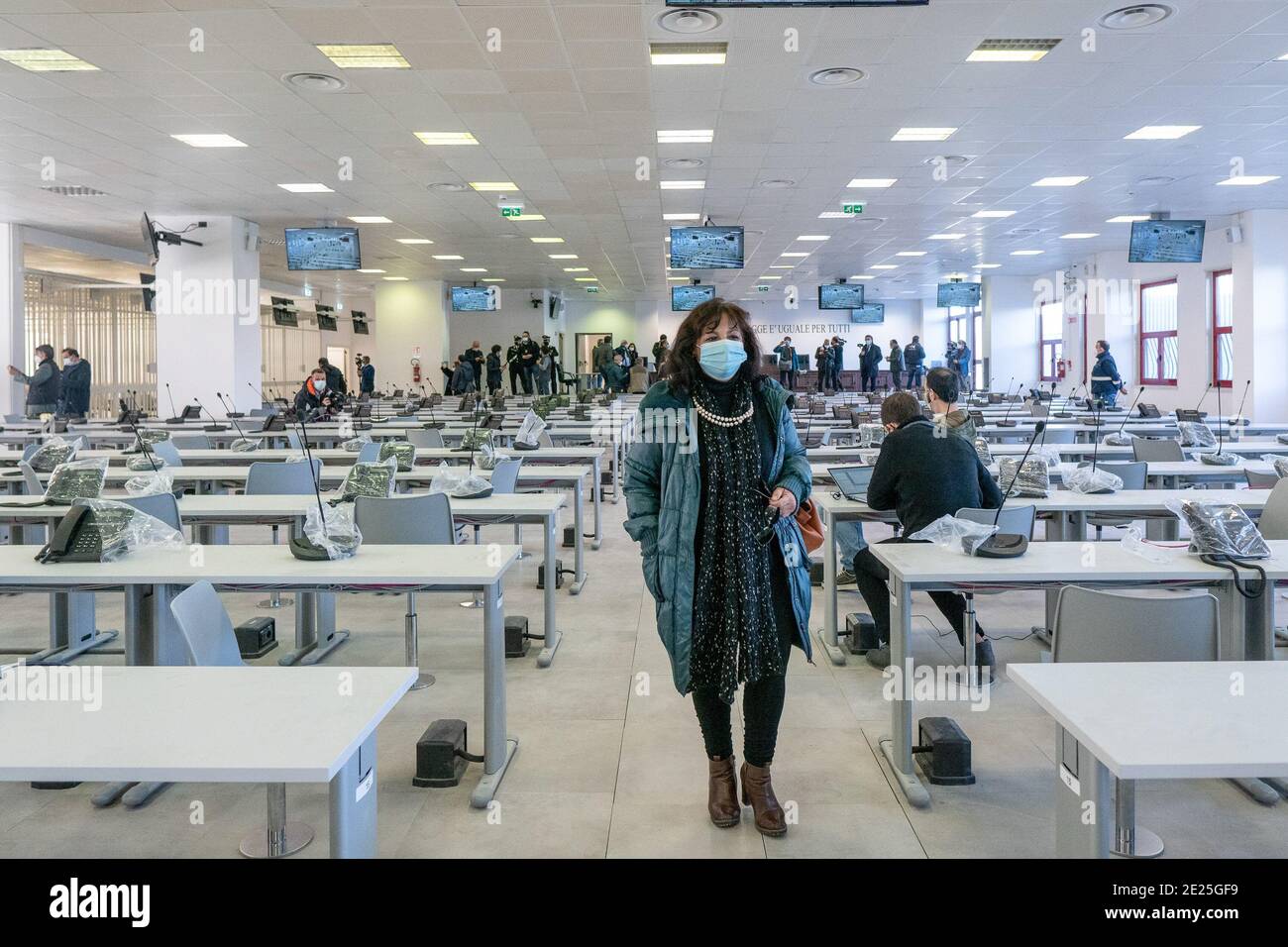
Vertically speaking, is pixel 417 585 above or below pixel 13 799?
above

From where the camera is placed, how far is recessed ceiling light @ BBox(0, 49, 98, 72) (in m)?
6.32

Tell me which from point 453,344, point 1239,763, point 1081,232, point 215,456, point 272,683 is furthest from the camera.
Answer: point 453,344

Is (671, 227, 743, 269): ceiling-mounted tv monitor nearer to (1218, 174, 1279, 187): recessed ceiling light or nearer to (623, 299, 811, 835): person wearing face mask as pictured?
(1218, 174, 1279, 187): recessed ceiling light

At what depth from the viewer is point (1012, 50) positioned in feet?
21.0

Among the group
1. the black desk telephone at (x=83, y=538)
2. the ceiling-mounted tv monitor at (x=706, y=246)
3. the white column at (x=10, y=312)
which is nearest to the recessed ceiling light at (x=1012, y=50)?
the ceiling-mounted tv monitor at (x=706, y=246)

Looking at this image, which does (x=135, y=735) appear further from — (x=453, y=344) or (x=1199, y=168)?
(x=453, y=344)

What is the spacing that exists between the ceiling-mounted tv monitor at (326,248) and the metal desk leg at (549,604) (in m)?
8.45

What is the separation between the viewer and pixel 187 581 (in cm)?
281

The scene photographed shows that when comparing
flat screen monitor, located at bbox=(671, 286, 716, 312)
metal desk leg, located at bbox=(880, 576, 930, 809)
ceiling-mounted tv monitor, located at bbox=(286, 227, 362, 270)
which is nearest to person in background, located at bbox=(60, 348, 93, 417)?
ceiling-mounted tv monitor, located at bbox=(286, 227, 362, 270)

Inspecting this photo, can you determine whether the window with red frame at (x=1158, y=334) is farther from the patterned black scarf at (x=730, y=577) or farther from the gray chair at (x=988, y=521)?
the patterned black scarf at (x=730, y=577)

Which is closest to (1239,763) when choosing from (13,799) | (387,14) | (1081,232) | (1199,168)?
(13,799)

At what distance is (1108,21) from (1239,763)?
5729 mm

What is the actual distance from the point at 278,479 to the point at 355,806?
396cm

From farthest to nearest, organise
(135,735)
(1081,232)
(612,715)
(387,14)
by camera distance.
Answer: (1081,232)
(387,14)
(612,715)
(135,735)
